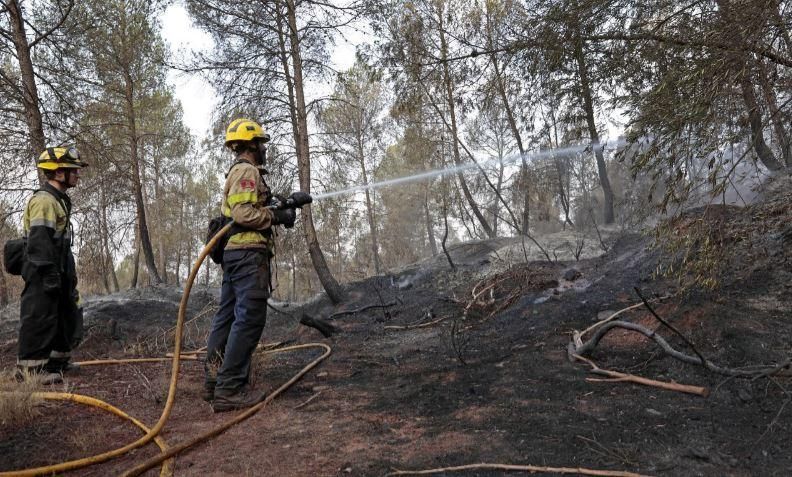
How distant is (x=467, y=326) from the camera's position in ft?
23.2

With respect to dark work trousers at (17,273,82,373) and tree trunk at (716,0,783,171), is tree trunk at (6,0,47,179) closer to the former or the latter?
dark work trousers at (17,273,82,373)

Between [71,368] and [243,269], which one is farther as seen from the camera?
[71,368]

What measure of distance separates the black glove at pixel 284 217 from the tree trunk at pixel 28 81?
16.1 ft

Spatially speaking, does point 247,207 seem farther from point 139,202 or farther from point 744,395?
point 139,202

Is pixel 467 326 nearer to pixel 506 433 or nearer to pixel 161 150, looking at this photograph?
pixel 506 433

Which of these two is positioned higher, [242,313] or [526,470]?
[242,313]

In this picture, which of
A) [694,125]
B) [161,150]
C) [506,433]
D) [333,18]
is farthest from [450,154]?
[506,433]

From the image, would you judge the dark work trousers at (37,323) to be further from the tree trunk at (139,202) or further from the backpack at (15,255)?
the tree trunk at (139,202)

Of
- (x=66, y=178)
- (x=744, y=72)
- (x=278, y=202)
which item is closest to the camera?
(x=744, y=72)

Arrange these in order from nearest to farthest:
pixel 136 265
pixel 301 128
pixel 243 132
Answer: pixel 243 132
pixel 301 128
pixel 136 265

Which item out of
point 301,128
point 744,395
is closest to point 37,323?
point 744,395

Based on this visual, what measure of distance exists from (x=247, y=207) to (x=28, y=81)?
18.7 feet

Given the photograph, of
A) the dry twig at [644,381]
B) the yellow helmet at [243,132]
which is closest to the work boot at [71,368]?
the yellow helmet at [243,132]

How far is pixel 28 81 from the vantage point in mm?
7152
